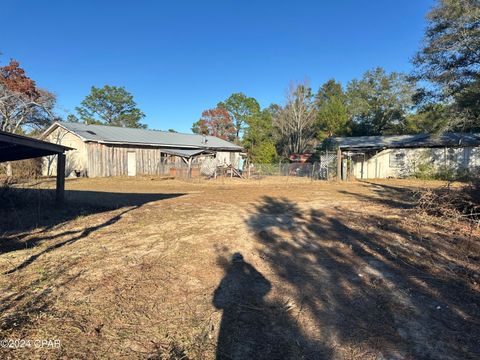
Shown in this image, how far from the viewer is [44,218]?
7.93 metres

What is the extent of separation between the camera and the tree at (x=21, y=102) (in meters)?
23.8

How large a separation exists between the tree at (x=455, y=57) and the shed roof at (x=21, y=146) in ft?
62.4

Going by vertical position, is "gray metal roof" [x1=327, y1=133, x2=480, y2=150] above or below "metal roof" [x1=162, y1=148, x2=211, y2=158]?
above

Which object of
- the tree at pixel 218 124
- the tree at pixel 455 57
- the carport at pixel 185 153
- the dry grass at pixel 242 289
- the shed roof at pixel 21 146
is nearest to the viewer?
the dry grass at pixel 242 289

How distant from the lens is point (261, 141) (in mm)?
42188

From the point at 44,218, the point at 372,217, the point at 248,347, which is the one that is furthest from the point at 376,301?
the point at 44,218

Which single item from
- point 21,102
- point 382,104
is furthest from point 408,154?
point 21,102

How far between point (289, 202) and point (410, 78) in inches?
566

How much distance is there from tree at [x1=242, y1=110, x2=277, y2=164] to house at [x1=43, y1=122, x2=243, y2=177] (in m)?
8.04

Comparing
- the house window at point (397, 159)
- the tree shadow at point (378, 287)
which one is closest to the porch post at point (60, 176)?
the tree shadow at point (378, 287)

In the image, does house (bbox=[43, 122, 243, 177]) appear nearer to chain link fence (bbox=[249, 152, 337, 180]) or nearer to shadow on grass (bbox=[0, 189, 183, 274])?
chain link fence (bbox=[249, 152, 337, 180])

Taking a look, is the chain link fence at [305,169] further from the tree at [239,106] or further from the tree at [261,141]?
the tree at [239,106]

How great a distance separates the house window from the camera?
26266 millimetres

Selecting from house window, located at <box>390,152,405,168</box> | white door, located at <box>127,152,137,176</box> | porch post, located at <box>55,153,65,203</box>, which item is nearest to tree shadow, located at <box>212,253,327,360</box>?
porch post, located at <box>55,153,65,203</box>
